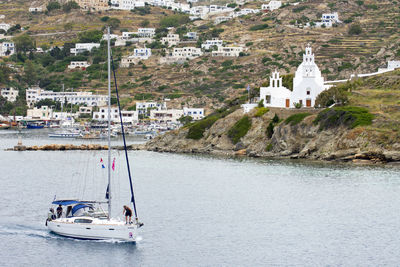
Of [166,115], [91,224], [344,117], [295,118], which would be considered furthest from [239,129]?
[166,115]

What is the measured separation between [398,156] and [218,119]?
→ 3694cm

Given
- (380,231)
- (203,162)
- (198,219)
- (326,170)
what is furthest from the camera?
(203,162)

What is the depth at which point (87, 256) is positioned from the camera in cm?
4791

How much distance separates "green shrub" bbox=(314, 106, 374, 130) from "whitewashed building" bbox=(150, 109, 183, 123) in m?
91.0

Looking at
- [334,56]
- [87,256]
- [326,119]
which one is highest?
[334,56]

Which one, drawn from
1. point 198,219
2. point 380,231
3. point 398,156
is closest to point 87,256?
point 198,219

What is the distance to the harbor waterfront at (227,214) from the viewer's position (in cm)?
4869

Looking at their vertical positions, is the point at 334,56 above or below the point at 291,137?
above

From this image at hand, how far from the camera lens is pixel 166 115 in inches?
7643

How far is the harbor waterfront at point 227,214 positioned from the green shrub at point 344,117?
888 centimetres

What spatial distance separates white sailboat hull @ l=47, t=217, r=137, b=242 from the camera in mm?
49981

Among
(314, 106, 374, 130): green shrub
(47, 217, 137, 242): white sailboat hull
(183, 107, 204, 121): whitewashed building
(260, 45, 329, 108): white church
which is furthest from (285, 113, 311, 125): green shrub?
(183, 107, 204, 121): whitewashed building

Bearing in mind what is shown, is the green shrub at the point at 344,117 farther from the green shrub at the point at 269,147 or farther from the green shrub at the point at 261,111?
the green shrub at the point at 261,111

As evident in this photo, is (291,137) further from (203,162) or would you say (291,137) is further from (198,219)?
(198,219)
